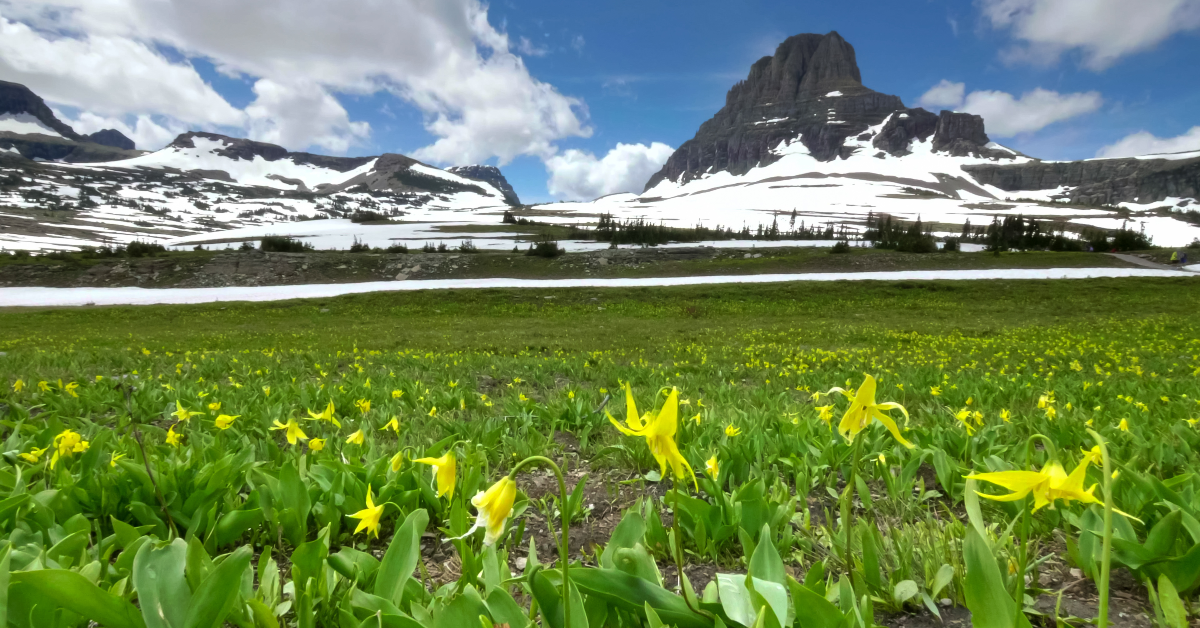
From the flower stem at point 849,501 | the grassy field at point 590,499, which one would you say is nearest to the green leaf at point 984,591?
the grassy field at point 590,499

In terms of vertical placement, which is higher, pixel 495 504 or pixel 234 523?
pixel 495 504

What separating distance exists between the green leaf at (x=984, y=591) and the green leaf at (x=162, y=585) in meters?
1.78

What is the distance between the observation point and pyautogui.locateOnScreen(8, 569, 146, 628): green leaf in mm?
1143

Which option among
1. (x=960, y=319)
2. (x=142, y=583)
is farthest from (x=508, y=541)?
(x=960, y=319)

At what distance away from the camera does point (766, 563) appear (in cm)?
150

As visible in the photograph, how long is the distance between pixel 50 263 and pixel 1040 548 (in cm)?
4760

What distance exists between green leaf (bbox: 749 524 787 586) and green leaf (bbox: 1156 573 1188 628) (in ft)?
2.81

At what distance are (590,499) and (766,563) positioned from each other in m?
1.34

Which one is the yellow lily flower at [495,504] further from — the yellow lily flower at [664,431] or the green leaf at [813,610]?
the green leaf at [813,610]

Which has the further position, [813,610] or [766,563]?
[766,563]

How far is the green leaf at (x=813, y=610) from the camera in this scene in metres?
1.19

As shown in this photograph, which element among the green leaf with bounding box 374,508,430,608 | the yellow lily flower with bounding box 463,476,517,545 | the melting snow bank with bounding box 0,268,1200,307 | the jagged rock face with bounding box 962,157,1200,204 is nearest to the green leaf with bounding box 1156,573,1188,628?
the yellow lily flower with bounding box 463,476,517,545

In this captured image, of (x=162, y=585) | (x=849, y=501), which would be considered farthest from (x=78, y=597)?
(x=849, y=501)

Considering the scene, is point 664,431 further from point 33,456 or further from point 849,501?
point 33,456
